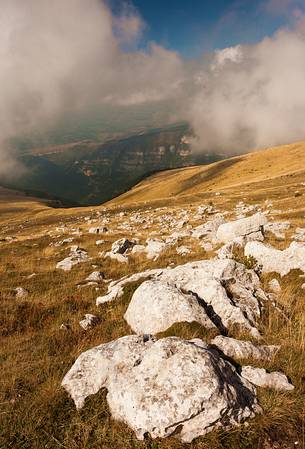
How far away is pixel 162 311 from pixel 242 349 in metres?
2.39

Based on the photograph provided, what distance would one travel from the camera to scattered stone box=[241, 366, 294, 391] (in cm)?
605

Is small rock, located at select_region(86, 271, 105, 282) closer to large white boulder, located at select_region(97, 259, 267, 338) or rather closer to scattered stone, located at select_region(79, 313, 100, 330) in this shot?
large white boulder, located at select_region(97, 259, 267, 338)

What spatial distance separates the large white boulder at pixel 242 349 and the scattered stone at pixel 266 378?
66 centimetres

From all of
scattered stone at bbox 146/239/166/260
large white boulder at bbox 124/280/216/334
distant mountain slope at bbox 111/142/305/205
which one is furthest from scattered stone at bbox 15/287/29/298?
distant mountain slope at bbox 111/142/305/205

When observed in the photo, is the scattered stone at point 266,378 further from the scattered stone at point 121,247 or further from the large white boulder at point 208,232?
the large white boulder at point 208,232

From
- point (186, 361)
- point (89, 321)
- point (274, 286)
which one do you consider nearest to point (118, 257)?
point (89, 321)

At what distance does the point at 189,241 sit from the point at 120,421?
19.7m

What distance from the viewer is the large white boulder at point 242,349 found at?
23.4ft

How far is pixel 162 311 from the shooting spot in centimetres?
862

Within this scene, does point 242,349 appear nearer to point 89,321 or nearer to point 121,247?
point 89,321

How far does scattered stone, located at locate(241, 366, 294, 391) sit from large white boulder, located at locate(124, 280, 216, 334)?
1.97m

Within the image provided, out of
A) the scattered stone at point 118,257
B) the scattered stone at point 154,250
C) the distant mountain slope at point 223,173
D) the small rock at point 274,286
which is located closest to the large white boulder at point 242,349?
the small rock at point 274,286

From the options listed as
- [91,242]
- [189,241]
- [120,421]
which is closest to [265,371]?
[120,421]

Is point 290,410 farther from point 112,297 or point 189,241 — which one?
point 189,241
